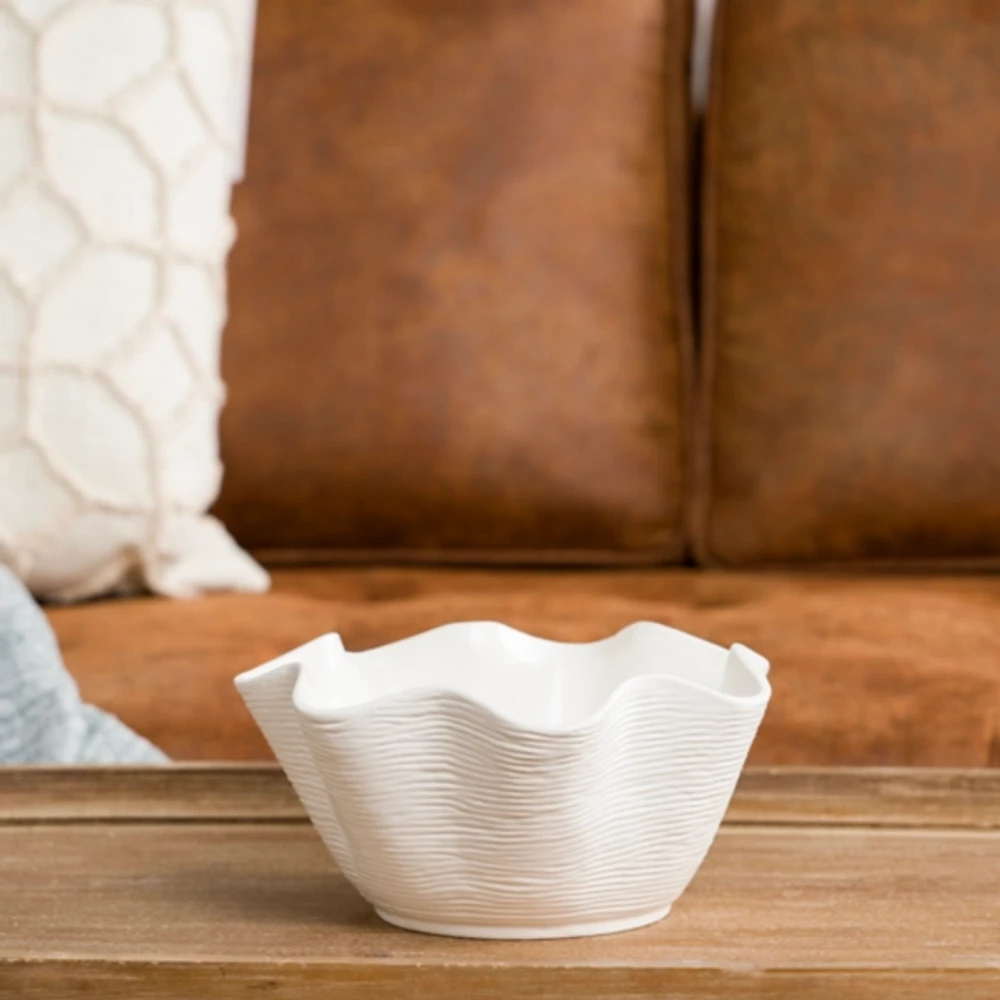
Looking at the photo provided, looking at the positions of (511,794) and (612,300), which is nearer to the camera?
(511,794)

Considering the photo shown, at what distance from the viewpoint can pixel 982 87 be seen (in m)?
1.34

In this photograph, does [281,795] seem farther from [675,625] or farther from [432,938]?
[675,625]

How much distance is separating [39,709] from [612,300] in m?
0.82

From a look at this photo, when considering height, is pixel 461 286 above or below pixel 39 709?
above

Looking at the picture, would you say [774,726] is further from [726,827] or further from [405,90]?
[405,90]

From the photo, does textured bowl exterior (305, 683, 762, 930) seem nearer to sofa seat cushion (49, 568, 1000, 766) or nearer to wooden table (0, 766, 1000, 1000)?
wooden table (0, 766, 1000, 1000)

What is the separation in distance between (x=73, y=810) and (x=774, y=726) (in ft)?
1.39

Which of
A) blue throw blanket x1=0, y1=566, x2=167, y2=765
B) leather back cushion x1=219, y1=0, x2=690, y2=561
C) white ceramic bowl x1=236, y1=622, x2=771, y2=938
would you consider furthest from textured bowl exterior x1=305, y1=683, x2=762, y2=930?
leather back cushion x1=219, y1=0, x2=690, y2=561

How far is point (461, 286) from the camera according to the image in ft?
4.47

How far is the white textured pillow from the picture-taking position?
3.62 ft

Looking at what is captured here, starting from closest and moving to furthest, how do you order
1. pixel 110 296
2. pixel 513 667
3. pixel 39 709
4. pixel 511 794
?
pixel 511 794 → pixel 513 667 → pixel 39 709 → pixel 110 296

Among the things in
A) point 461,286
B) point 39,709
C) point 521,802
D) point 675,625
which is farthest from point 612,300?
point 521,802

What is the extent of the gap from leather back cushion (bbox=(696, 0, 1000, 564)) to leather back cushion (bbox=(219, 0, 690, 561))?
7 centimetres

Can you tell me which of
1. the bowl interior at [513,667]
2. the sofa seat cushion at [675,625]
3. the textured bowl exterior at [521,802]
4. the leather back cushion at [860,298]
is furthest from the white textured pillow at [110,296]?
the textured bowl exterior at [521,802]
